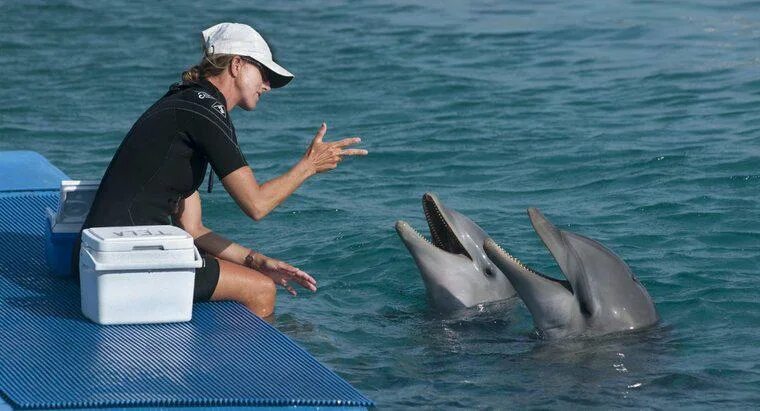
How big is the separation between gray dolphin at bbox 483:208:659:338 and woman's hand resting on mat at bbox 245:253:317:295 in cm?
96

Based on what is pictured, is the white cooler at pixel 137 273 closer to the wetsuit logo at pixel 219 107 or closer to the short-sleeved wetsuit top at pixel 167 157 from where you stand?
the short-sleeved wetsuit top at pixel 167 157

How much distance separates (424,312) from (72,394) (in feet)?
9.16

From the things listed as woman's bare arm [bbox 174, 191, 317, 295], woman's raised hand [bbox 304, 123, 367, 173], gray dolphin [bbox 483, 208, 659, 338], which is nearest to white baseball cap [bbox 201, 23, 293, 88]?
woman's raised hand [bbox 304, 123, 367, 173]

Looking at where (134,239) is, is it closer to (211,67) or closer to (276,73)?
(211,67)

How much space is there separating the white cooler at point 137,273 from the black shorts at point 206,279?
0.33 m

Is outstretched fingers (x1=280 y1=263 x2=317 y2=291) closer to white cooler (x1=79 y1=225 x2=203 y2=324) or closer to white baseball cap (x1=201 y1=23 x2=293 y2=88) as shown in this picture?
white cooler (x1=79 y1=225 x2=203 y2=324)

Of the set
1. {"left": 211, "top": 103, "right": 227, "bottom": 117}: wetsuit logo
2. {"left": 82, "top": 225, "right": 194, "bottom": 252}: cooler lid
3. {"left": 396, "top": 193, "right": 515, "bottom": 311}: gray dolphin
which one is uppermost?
{"left": 211, "top": 103, "right": 227, "bottom": 117}: wetsuit logo

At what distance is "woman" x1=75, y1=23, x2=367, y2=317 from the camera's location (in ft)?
21.4

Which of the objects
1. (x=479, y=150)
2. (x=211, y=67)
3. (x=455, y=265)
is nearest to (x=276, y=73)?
(x=211, y=67)

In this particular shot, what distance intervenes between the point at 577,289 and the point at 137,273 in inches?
90.6

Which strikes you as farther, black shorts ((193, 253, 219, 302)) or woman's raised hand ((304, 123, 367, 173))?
black shorts ((193, 253, 219, 302))

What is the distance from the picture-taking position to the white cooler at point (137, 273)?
619 centimetres

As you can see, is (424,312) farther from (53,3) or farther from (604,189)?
(53,3)

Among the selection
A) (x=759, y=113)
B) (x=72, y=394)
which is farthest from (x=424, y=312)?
(x=759, y=113)
